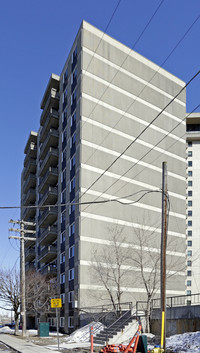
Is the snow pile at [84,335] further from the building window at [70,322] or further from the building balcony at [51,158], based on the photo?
the building balcony at [51,158]

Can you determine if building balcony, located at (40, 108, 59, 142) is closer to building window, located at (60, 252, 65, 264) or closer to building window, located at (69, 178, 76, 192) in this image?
building window, located at (69, 178, 76, 192)

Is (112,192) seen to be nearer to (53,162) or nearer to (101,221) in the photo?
(101,221)

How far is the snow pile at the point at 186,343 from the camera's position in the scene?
2109cm

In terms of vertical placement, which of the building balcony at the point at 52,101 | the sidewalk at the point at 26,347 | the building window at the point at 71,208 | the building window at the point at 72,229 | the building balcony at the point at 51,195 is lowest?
the sidewalk at the point at 26,347

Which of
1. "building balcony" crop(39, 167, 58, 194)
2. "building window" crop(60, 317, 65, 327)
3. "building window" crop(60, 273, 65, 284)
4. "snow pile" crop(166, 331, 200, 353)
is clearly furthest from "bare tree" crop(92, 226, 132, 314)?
"snow pile" crop(166, 331, 200, 353)

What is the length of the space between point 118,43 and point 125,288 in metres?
31.7

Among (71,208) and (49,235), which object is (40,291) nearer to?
(49,235)

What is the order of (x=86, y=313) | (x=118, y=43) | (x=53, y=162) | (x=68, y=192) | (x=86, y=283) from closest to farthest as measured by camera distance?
(x=86, y=313) < (x=86, y=283) < (x=68, y=192) < (x=118, y=43) < (x=53, y=162)

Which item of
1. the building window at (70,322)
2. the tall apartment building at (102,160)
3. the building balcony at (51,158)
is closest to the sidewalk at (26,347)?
the tall apartment building at (102,160)

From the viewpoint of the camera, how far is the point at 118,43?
58.4 meters

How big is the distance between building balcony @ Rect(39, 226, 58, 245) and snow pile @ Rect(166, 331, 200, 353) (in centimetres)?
3708

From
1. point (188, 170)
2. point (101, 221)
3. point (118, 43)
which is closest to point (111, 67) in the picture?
point (118, 43)

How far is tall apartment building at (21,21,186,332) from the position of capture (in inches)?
1969

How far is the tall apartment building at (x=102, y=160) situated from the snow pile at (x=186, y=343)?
81.2ft
